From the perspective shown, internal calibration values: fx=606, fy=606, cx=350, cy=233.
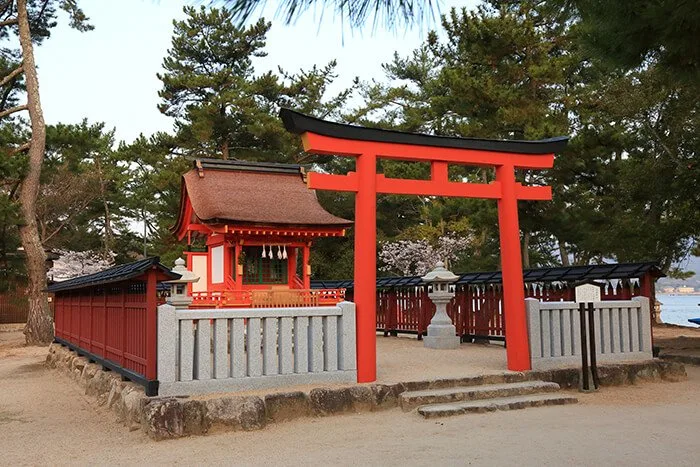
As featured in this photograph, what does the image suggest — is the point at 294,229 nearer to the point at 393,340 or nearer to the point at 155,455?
the point at 393,340

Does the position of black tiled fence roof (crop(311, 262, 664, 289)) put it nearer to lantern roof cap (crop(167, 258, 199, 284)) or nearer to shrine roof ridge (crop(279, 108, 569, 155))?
shrine roof ridge (crop(279, 108, 569, 155))

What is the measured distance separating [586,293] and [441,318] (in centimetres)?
387

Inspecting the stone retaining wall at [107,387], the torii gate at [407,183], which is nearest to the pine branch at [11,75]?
the stone retaining wall at [107,387]

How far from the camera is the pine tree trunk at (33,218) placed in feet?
60.0

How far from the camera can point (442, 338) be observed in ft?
37.1

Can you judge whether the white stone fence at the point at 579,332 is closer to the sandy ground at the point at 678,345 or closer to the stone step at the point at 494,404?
the stone step at the point at 494,404

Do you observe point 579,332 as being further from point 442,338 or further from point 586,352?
point 442,338

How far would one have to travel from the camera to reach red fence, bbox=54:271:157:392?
254 inches

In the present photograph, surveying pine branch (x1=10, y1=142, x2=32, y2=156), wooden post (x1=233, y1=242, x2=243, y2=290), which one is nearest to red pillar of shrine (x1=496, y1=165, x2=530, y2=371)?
wooden post (x1=233, y1=242, x2=243, y2=290)

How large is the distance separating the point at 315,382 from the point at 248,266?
1110cm

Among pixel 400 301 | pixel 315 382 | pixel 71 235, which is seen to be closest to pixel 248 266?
pixel 400 301

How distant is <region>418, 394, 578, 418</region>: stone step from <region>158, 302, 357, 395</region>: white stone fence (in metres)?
1.11

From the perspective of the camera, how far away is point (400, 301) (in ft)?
46.6

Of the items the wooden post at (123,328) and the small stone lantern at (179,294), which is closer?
the wooden post at (123,328)
